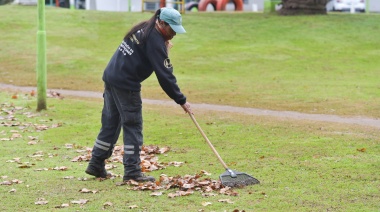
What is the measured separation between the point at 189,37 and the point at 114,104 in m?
19.3

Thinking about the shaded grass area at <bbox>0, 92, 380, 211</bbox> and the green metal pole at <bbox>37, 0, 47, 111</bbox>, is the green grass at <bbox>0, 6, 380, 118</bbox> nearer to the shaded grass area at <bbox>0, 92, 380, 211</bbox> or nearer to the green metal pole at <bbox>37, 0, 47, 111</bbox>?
the shaded grass area at <bbox>0, 92, 380, 211</bbox>

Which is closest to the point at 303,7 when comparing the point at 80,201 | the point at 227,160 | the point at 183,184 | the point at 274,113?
the point at 274,113

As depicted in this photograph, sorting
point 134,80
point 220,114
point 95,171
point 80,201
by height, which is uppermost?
point 134,80

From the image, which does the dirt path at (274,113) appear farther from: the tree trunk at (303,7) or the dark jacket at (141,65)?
the tree trunk at (303,7)

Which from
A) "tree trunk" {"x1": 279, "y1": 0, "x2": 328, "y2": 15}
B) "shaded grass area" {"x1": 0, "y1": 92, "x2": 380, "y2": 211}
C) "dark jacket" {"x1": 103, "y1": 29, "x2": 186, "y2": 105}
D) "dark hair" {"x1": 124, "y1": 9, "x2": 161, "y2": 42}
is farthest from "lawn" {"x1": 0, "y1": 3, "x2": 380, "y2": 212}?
"dark hair" {"x1": 124, "y1": 9, "x2": 161, "y2": 42}

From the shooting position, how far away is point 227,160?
35.6 feet

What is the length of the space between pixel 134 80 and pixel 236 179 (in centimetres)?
159

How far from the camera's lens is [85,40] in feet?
91.9

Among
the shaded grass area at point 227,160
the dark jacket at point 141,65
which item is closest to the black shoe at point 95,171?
the shaded grass area at point 227,160

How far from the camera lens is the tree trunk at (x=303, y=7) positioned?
104 feet

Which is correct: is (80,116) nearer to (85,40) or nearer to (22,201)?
(22,201)

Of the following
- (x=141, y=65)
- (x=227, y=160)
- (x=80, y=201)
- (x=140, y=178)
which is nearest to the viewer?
(x=80, y=201)

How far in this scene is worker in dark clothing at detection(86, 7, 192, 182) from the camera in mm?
8859

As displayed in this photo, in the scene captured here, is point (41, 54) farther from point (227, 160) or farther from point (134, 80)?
point (134, 80)
